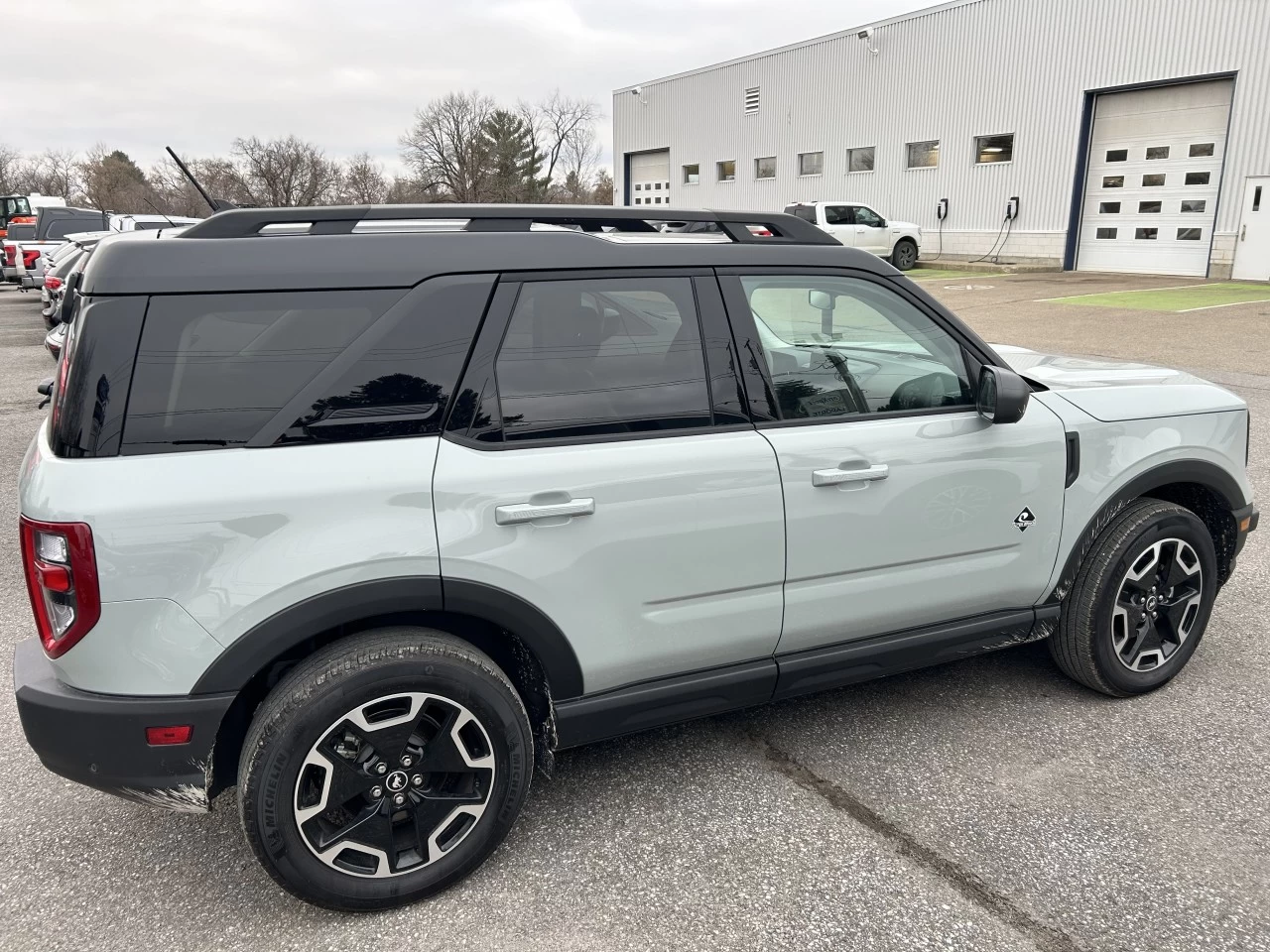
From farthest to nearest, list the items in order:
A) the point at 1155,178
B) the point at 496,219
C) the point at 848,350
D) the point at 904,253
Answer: the point at 904,253 → the point at 1155,178 → the point at 848,350 → the point at 496,219

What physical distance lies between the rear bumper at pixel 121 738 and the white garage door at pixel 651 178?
35.8 metres

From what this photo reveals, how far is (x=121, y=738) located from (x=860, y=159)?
1179 inches

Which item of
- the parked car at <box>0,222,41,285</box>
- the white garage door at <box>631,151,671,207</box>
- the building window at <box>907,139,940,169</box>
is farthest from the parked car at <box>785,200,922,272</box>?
the parked car at <box>0,222,41,285</box>

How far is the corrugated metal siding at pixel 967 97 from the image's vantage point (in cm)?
1998

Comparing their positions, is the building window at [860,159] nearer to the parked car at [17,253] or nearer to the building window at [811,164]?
the building window at [811,164]

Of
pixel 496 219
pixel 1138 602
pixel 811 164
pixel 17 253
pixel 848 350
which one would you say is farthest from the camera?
pixel 811 164

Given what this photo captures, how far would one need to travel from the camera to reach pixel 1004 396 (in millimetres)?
3002

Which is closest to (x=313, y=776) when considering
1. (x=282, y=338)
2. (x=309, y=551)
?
(x=309, y=551)

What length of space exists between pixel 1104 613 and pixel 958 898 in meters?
1.41

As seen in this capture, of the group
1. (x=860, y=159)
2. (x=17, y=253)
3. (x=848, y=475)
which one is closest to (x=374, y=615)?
(x=848, y=475)

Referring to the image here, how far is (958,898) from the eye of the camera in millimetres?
2516

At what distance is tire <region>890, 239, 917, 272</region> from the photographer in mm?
24750

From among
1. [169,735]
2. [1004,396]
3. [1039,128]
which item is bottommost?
[169,735]

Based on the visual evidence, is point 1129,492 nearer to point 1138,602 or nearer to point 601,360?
point 1138,602
